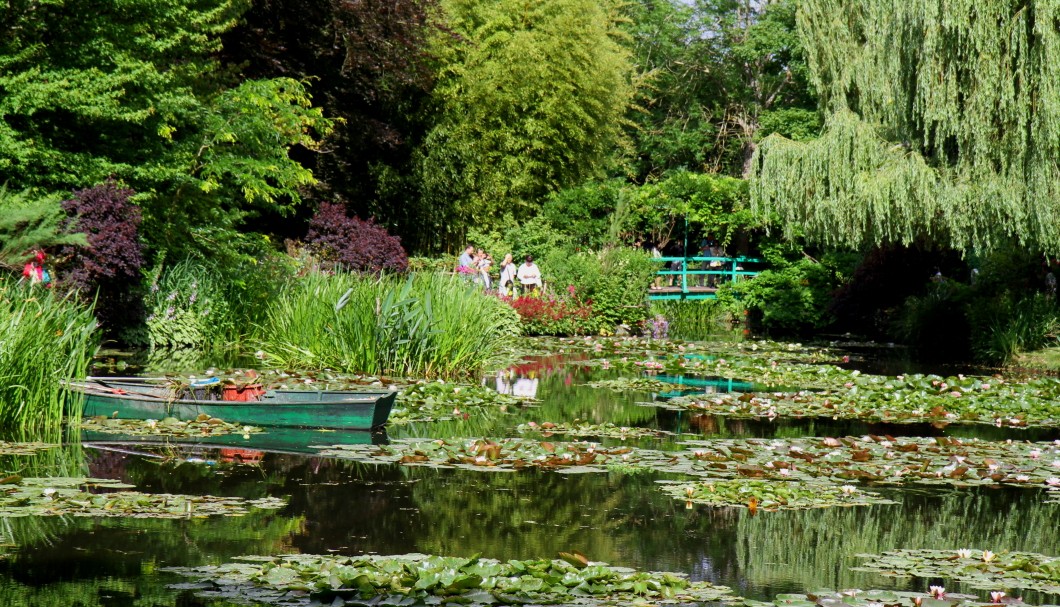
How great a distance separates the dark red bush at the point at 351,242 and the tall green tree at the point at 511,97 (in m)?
4.81

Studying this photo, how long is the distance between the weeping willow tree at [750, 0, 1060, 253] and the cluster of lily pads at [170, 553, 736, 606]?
575 inches

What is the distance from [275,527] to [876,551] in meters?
3.43

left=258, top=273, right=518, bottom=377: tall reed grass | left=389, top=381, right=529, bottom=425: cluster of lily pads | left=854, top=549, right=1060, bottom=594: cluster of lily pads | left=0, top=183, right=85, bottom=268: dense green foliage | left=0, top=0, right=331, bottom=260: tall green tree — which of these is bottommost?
left=854, top=549, right=1060, bottom=594: cluster of lily pads

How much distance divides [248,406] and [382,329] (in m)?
3.59

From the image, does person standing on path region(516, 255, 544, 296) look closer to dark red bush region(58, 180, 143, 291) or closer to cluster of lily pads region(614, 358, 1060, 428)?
cluster of lily pads region(614, 358, 1060, 428)

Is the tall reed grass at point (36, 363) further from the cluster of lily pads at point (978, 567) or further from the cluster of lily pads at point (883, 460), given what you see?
the cluster of lily pads at point (978, 567)

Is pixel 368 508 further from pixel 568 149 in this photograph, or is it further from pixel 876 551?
pixel 568 149

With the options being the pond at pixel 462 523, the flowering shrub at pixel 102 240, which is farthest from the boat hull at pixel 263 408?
the flowering shrub at pixel 102 240

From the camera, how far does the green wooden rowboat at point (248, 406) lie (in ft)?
34.4

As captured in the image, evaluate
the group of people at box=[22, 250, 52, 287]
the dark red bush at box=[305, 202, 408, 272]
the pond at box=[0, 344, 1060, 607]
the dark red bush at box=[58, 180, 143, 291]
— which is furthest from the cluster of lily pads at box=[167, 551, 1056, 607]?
the dark red bush at box=[305, 202, 408, 272]

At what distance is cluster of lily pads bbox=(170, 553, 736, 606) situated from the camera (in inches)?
211

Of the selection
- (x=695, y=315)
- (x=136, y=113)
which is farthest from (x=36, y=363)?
(x=695, y=315)

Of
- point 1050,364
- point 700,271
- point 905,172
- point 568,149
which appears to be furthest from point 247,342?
point 700,271

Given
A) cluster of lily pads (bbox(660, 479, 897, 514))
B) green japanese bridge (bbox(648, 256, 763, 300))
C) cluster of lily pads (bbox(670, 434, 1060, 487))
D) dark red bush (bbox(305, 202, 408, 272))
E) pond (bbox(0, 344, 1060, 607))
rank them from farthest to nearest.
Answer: green japanese bridge (bbox(648, 256, 763, 300)) → dark red bush (bbox(305, 202, 408, 272)) → cluster of lily pads (bbox(670, 434, 1060, 487)) → cluster of lily pads (bbox(660, 479, 897, 514)) → pond (bbox(0, 344, 1060, 607))
